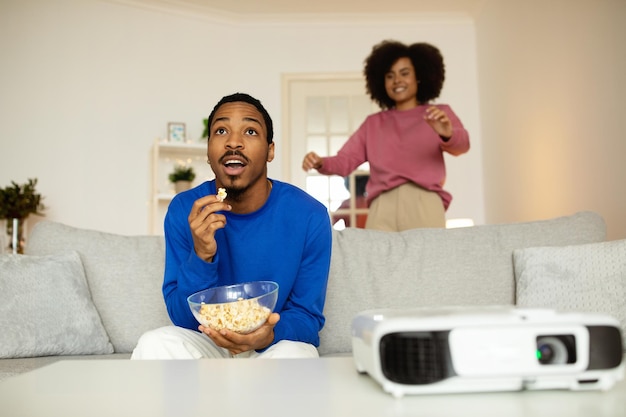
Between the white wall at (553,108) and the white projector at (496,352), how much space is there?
2352 mm

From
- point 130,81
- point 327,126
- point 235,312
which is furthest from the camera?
point 327,126

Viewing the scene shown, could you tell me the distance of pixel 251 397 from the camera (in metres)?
0.54

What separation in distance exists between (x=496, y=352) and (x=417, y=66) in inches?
98.6

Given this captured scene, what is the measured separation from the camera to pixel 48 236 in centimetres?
188

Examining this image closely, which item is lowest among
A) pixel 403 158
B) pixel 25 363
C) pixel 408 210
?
pixel 25 363

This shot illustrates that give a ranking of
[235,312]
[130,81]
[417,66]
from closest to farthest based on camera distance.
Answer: [235,312] < [417,66] < [130,81]

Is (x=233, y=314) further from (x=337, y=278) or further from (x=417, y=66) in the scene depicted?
(x=417, y=66)

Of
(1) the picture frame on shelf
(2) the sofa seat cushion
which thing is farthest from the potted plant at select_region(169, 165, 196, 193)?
(2) the sofa seat cushion

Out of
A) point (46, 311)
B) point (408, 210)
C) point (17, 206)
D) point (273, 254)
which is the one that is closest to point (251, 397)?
point (273, 254)

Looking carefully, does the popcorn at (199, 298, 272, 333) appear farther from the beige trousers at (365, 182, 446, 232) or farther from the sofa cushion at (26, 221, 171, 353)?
the beige trousers at (365, 182, 446, 232)

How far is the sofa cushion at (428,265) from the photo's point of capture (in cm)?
175

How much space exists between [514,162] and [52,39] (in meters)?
3.58

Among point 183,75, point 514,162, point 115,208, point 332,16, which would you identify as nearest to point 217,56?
point 183,75

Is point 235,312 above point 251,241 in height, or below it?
below
